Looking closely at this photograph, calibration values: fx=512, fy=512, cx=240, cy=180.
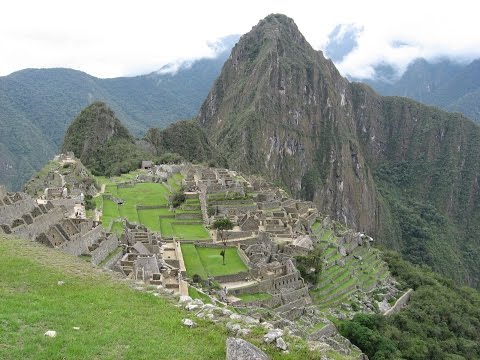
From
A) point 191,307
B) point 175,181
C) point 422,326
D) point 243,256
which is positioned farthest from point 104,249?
point 175,181

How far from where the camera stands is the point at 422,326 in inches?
1417

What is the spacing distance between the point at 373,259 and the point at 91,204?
25.6 meters

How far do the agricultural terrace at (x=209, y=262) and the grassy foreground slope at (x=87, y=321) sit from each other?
13.2m

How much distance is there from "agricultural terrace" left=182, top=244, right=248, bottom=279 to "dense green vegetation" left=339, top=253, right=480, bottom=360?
7092 millimetres

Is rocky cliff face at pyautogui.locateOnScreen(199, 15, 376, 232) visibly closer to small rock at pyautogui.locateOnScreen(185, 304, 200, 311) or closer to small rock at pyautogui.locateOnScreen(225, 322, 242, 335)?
small rock at pyautogui.locateOnScreen(185, 304, 200, 311)

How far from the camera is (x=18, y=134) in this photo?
333ft

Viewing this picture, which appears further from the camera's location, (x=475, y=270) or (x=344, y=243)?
(x=475, y=270)

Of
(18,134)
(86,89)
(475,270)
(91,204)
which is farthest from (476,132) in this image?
(91,204)

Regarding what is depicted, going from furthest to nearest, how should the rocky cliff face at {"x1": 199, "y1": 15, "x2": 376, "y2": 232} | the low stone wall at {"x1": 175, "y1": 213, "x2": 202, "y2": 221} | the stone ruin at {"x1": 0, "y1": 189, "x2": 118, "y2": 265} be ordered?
the rocky cliff face at {"x1": 199, "y1": 15, "x2": 376, "y2": 232} < the low stone wall at {"x1": 175, "y1": 213, "x2": 202, "y2": 221} < the stone ruin at {"x1": 0, "y1": 189, "x2": 118, "y2": 265}

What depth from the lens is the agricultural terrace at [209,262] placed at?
27.4 meters

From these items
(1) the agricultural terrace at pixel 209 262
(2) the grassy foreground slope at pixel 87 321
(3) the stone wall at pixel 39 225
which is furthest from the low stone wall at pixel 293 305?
(2) the grassy foreground slope at pixel 87 321

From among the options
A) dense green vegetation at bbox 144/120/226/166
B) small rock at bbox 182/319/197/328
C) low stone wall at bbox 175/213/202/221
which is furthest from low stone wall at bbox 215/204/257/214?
dense green vegetation at bbox 144/120/226/166

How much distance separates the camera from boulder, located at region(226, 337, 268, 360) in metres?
8.73

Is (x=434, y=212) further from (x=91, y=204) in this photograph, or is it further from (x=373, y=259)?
(x=91, y=204)
